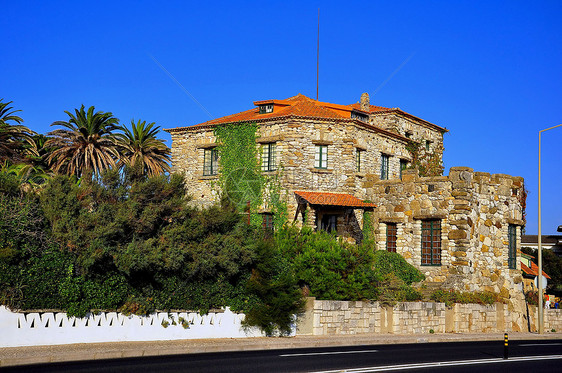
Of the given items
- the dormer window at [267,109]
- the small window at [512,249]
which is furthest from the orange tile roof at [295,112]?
the small window at [512,249]

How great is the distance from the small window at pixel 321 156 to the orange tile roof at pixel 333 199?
166 centimetres

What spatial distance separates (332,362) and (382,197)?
21.3m

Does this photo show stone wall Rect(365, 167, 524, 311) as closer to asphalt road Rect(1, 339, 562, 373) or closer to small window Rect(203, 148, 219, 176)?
small window Rect(203, 148, 219, 176)

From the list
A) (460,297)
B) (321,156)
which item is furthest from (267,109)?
(460,297)

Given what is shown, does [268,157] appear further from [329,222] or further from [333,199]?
[329,222]

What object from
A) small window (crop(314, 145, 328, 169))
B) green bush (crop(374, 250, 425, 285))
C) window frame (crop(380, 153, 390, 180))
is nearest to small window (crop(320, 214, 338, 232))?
small window (crop(314, 145, 328, 169))

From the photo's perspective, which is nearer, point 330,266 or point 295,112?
point 330,266

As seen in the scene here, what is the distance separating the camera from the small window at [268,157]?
120ft

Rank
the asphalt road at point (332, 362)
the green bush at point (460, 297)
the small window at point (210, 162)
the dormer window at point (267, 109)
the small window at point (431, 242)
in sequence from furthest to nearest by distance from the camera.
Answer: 1. the dormer window at point (267, 109)
2. the small window at point (210, 162)
3. the small window at point (431, 242)
4. the green bush at point (460, 297)
5. the asphalt road at point (332, 362)

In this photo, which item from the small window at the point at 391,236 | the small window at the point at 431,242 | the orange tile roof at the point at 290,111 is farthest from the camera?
the orange tile roof at the point at 290,111

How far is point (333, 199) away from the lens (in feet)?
114

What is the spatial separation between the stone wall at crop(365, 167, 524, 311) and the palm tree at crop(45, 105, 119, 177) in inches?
686

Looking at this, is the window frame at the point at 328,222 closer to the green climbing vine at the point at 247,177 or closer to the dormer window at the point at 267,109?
the green climbing vine at the point at 247,177

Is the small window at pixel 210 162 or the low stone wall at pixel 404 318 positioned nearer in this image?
the low stone wall at pixel 404 318
